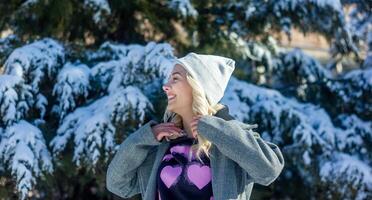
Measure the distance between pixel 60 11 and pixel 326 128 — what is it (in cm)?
188

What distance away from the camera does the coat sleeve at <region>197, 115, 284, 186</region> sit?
2.09 meters

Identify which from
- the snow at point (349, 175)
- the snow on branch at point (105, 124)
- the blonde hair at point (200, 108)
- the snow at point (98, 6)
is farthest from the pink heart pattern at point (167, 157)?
the snow at point (98, 6)

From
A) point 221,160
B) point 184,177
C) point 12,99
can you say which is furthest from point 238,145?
point 12,99

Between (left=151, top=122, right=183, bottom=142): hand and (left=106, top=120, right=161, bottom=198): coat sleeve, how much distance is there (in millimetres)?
17

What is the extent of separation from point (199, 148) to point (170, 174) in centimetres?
14

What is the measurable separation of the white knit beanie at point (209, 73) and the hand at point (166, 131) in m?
0.16

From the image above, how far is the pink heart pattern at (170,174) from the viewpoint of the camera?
88.0 inches

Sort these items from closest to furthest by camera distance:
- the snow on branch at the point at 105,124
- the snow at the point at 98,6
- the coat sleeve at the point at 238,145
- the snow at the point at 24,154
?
the coat sleeve at the point at 238,145 < the snow at the point at 24,154 < the snow on branch at the point at 105,124 < the snow at the point at 98,6

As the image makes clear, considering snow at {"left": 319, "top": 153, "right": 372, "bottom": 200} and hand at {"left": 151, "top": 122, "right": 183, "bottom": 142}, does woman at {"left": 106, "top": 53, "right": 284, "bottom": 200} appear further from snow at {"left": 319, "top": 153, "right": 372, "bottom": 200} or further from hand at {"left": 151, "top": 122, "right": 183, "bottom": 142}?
snow at {"left": 319, "top": 153, "right": 372, "bottom": 200}

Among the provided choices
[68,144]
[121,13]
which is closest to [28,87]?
[68,144]

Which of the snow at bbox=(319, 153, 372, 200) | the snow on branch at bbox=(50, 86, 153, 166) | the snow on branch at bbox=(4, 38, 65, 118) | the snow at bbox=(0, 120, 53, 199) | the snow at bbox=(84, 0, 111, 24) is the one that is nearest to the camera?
the snow at bbox=(0, 120, 53, 199)

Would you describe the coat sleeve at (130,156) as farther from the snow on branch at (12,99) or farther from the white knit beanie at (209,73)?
the snow on branch at (12,99)

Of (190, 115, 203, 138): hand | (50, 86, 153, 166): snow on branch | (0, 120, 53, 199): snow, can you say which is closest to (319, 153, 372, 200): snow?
(50, 86, 153, 166): snow on branch

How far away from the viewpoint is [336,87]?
4.40 m
